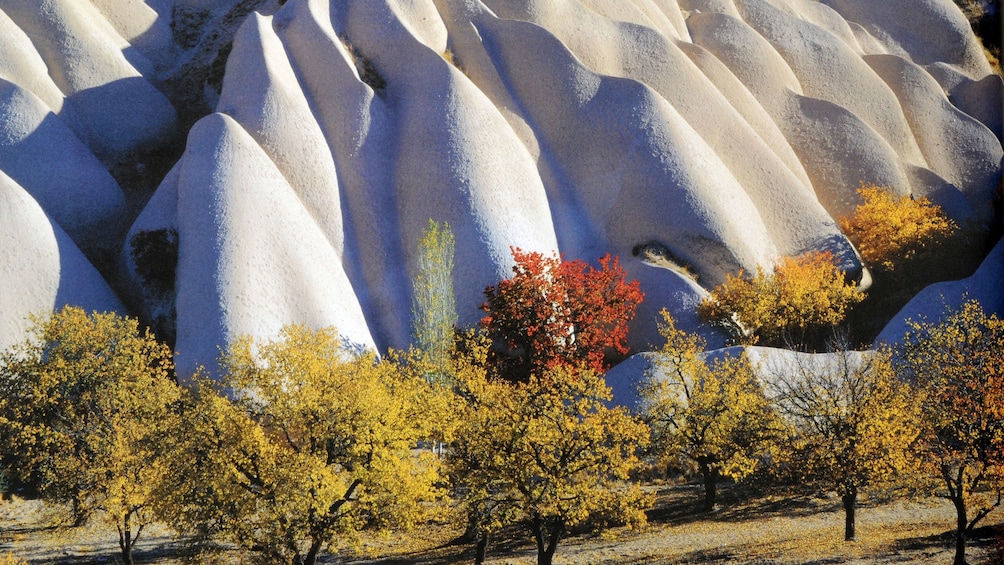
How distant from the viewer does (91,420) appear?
→ 3108 centimetres

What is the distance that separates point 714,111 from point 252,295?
1252 inches

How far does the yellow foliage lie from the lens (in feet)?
168

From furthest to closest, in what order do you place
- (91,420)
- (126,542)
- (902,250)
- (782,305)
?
(902,250) < (782,305) < (91,420) < (126,542)

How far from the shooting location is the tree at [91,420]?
26.4 m

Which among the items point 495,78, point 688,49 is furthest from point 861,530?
point 688,49

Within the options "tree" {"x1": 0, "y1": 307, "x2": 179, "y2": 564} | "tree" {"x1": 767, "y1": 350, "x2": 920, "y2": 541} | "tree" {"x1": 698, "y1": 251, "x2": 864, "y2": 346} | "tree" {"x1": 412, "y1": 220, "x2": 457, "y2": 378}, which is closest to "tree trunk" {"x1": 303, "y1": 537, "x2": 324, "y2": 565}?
"tree" {"x1": 0, "y1": 307, "x2": 179, "y2": 564}

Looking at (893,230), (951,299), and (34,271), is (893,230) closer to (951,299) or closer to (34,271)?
(951,299)

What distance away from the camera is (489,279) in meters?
43.8

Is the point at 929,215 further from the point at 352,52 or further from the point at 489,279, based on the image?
the point at 352,52

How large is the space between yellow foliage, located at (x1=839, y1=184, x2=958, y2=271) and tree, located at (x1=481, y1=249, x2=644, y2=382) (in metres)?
17.9

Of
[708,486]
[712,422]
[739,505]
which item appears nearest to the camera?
[712,422]

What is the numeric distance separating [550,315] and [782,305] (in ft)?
41.3

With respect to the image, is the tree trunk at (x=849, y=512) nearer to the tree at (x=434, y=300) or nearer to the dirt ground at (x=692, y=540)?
the dirt ground at (x=692, y=540)

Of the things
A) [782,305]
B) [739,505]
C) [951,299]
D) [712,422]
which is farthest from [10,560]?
[951,299]
